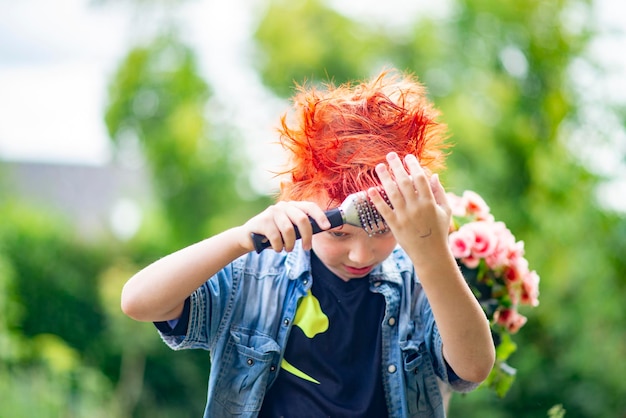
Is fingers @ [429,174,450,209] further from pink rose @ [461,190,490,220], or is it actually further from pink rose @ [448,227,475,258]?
pink rose @ [461,190,490,220]

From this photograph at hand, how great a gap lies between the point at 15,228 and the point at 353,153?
607 cm

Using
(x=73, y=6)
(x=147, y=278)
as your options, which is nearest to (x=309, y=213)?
(x=147, y=278)

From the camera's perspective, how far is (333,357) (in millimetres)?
1621

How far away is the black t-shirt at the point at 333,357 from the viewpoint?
159 cm

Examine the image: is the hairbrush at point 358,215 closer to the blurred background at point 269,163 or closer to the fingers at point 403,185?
the fingers at point 403,185

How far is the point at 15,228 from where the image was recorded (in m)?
6.85

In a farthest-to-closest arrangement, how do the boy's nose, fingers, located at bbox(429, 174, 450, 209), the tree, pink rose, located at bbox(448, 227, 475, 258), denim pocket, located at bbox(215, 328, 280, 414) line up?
the tree
pink rose, located at bbox(448, 227, 475, 258)
denim pocket, located at bbox(215, 328, 280, 414)
the boy's nose
fingers, located at bbox(429, 174, 450, 209)

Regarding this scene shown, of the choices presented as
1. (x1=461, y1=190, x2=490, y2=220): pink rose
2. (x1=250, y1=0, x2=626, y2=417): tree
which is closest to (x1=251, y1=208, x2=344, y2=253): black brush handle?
(x1=461, y1=190, x2=490, y2=220): pink rose

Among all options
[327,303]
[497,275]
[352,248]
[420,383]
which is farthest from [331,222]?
[497,275]

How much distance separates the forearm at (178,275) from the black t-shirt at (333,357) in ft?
0.98

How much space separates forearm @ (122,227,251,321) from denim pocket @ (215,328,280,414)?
0.63 ft

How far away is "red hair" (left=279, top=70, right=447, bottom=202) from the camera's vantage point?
151 cm

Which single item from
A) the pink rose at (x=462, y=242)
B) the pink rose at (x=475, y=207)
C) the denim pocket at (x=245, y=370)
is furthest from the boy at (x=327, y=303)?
the pink rose at (x=475, y=207)

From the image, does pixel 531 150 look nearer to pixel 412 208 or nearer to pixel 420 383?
pixel 420 383
